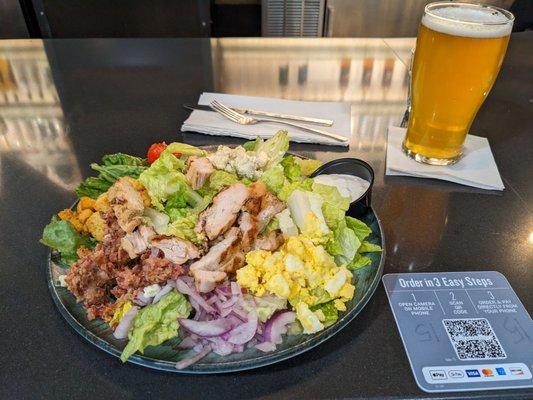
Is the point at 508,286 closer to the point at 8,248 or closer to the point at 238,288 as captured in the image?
the point at 238,288

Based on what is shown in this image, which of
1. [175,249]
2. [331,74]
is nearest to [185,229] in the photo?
[175,249]

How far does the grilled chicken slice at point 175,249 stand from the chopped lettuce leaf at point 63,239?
0.15 metres

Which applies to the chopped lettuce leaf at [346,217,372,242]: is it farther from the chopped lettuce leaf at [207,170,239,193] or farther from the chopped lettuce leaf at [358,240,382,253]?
the chopped lettuce leaf at [207,170,239,193]

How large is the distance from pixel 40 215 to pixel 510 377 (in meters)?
0.99

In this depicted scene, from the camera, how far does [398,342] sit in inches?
27.8

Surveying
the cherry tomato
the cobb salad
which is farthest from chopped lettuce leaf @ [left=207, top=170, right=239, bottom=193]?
the cherry tomato

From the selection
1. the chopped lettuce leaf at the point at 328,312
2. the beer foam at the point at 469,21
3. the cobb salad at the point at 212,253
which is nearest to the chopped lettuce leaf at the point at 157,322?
the cobb salad at the point at 212,253

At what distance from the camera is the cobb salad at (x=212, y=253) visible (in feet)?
2.11

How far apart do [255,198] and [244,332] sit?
0.26 m

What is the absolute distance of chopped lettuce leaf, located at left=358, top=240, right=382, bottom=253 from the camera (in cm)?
75

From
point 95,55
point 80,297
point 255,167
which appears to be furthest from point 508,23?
point 95,55

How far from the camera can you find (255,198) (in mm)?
794

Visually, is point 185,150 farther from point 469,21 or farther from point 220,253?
point 469,21

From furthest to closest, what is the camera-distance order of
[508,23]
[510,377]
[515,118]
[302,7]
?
[302,7] < [515,118] < [508,23] < [510,377]
